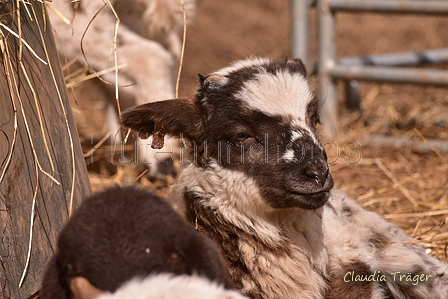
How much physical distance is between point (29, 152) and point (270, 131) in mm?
1142

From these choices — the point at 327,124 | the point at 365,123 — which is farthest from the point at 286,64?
the point at 365,123

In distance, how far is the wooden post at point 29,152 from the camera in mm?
2559

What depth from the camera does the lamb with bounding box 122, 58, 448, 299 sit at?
8.98 ft

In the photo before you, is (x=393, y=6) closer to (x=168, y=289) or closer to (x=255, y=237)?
(x=255, y=237)

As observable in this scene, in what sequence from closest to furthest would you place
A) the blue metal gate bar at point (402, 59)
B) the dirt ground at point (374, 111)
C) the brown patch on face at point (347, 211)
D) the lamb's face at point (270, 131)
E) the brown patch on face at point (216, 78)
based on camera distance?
the lamb's face at point (270, 131), the brown patch on face at point (216, 78), the brown patch on face at point (347, 211), the dirt ground at point (374, 111), the blue metal gate bar at point (402, 59)

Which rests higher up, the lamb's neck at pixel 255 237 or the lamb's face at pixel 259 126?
the lamb's face at pixel 259 126

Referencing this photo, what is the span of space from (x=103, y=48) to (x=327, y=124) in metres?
2.67

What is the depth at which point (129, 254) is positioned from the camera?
1947 millimetres

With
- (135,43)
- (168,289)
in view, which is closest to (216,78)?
(168,289)

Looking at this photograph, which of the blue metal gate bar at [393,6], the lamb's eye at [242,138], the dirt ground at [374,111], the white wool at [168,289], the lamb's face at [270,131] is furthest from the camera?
the blue metal gate bar at [393,6]

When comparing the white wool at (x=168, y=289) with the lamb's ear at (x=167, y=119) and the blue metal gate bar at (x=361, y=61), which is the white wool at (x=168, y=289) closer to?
the lamb's ear at (x=167, y=119)

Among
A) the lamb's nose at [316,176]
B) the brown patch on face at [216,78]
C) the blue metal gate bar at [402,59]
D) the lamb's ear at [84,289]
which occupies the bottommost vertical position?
the lamb's ear at [84,289]

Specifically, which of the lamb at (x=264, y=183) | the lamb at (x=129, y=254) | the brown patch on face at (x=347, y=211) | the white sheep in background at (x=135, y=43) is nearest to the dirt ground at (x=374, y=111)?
the white sheep in background at (x=135, y=43)

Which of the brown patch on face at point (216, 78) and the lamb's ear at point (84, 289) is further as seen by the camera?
the brown patch on face at point (216, 78)
